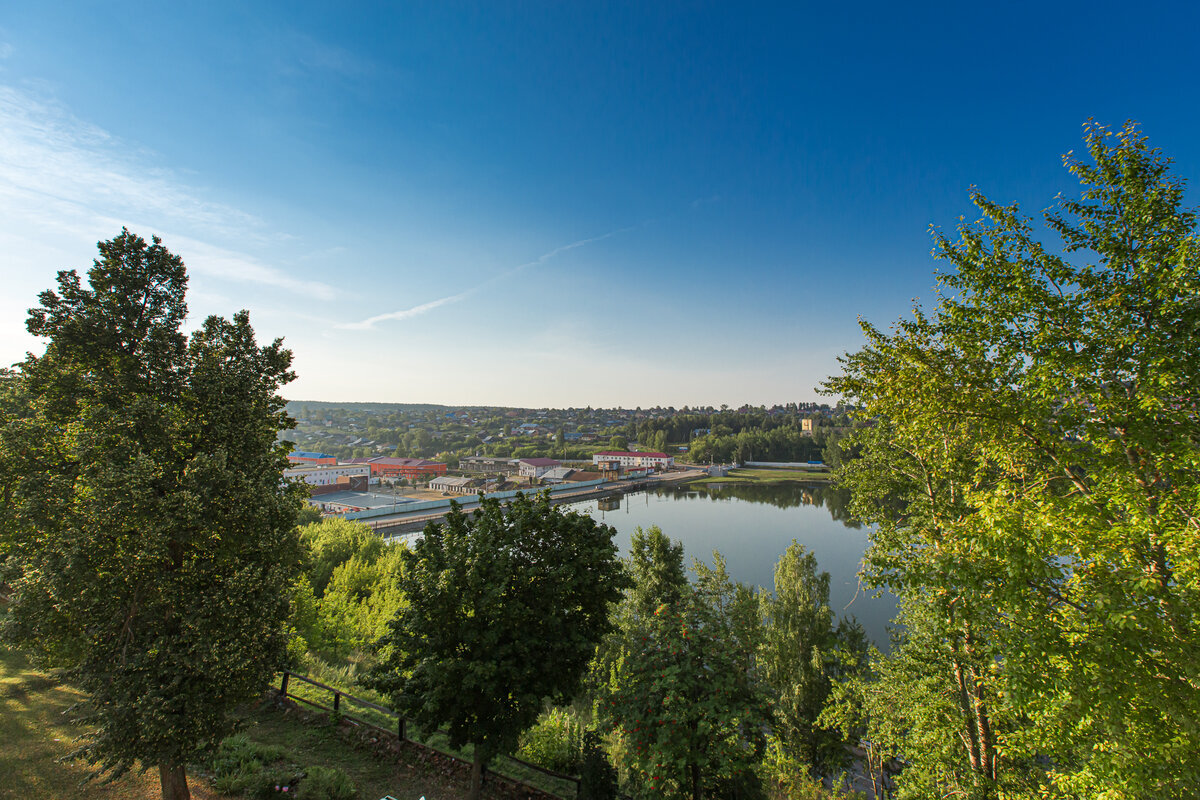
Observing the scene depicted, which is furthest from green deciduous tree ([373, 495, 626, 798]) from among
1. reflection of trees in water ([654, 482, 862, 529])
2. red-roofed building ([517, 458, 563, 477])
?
red-roofed building ([517, 458, 563, 477])

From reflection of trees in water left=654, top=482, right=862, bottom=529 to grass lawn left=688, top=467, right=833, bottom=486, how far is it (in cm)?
339

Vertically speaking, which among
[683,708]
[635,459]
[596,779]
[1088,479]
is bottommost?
[635,459]

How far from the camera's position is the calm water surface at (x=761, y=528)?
97.8 ft

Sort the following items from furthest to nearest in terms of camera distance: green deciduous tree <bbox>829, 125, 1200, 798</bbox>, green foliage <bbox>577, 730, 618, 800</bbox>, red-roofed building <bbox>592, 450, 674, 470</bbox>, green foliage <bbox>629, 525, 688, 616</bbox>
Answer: red-roofed building <bbox>592, 450, 674, 470</bbox> → green foliage <bbox>629, 525, 688, 616</bbox> → green foliage <bbox>577, 730, 618, 800</bbox> → green deciduous tree <bbox>829, 125, 1200, 798</bbox>

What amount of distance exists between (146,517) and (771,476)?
98845 mm

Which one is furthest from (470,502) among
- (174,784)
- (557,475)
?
(174,784)

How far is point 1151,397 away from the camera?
15.0 feet

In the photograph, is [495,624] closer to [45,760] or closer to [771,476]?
[45,760]

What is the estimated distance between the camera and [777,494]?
7588 centimetres

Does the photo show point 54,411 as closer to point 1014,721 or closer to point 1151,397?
point 1151,397

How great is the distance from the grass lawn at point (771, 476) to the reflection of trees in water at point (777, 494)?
3.39 meters

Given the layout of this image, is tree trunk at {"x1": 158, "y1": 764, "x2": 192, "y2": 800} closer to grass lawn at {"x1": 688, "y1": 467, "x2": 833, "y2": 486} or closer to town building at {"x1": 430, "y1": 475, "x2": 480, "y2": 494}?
town building at {"x1": 430, "y1": 475, "x2": 480, "y2": 494}

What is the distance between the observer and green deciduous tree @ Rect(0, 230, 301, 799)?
6262 mm

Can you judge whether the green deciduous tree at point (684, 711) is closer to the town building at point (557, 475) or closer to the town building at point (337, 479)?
the town building at point (337, 479)
